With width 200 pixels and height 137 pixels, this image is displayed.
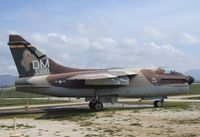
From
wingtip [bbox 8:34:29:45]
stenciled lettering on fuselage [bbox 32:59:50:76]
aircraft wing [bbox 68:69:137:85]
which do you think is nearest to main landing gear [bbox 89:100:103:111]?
aircraft wing [bbox 68:69:137:85]

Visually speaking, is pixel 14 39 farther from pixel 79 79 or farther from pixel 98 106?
pixel 98 106

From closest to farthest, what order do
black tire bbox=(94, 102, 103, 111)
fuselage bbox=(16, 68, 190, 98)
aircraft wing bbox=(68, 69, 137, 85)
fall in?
aircraft wing bbox=(68, 69, 137, 85)
fuselage bbox=(16, 68, 190, 98)
black tire bbox=(94, 102, 103, 111)

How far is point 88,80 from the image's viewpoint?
31.1 meters

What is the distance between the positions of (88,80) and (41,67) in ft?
12.7

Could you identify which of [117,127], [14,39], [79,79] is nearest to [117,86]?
[79,79]

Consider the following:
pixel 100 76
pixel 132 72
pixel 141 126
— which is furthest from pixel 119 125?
pixel 132 72

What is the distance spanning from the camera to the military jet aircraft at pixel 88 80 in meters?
31.0

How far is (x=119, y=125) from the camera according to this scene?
21.0 m

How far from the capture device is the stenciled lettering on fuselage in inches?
1239

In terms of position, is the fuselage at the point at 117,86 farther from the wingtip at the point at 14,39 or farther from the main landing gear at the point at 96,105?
the wingtip at the point at 14,39

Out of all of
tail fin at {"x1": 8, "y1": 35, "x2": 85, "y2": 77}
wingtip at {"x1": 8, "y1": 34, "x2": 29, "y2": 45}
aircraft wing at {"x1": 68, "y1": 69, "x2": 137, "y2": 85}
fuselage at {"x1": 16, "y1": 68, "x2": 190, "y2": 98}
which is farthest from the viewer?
fuselage at {"x1": 16, "y1": 68, "x2": 190, "y2": 98}

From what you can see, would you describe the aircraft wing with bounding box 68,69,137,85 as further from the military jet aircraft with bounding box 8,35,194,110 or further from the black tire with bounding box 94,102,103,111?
the black tire with bounding box 94,102,103,111

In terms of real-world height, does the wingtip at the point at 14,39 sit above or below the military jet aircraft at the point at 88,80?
above

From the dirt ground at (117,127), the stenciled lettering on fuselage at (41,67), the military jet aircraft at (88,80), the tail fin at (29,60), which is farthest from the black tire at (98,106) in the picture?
the dirt ground at (117,127)
